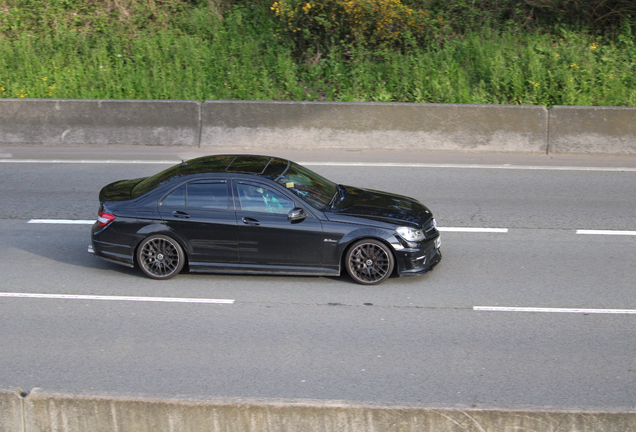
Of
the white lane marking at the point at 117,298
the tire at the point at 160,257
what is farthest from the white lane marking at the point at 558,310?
the tire at the point at 160,257

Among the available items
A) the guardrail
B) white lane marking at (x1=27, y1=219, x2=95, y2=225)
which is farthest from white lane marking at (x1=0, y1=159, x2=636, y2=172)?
white lane marking at (x1=27, y1=219, x2=95, y2=225)

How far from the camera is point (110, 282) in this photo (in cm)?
852

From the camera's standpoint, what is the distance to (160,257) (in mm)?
8461

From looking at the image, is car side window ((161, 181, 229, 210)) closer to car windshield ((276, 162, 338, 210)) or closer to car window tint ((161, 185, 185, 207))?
car window tint ((161, 185, 185, 207))

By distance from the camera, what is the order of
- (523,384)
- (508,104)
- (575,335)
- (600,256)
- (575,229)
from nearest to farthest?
(523,384), (575,335), (600,256), (575,229), (508,104)

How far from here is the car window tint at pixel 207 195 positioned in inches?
329

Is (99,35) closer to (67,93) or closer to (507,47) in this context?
(67,93)

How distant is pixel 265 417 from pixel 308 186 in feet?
15.2

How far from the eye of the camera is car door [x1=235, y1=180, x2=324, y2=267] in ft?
26.9

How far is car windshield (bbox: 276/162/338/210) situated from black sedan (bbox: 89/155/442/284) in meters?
0.02

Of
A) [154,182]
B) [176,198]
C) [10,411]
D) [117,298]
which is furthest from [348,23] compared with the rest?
[10,411]

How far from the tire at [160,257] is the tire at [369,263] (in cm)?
215

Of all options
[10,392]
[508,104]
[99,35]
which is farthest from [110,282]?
[99,35]

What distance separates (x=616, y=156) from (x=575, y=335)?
8433mm
